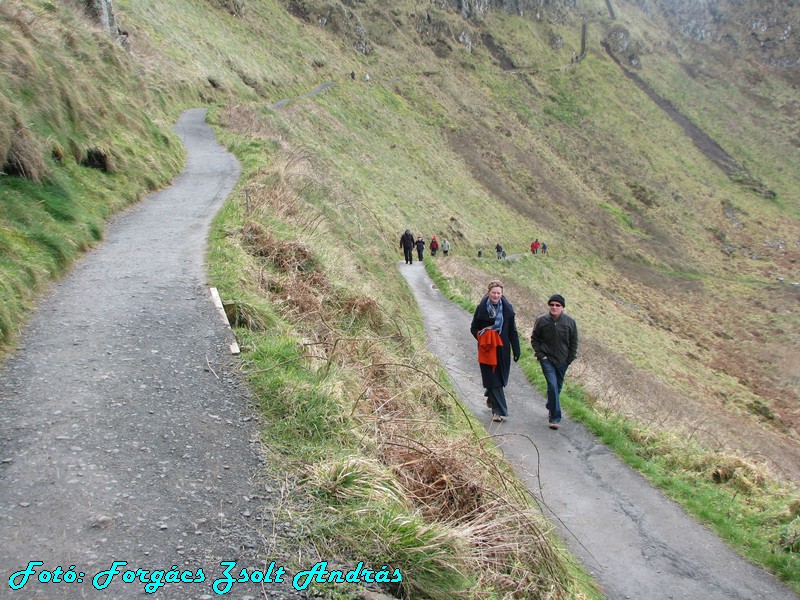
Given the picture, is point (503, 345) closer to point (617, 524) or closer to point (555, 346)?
point (555, 346)

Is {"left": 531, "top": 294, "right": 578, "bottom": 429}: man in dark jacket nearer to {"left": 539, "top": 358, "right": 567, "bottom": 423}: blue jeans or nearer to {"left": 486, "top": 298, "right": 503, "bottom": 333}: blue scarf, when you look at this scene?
{"left": 539, "top": 358, "right": 567, "bottom": 423}: blue jeans

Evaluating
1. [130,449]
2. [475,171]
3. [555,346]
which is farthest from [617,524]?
[475,171]

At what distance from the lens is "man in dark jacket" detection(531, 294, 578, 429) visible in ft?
26.0

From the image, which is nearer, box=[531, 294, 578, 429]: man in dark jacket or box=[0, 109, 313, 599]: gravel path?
box=[0, 109, 313, 599]: gravel path

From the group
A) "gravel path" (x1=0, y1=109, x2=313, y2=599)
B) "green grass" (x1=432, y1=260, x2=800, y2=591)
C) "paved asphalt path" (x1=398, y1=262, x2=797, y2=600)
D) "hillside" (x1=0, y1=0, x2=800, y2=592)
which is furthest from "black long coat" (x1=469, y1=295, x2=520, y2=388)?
"gravel path" (x1=0, y1=109, x2=313, y2=599)

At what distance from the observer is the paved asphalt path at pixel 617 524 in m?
5.06

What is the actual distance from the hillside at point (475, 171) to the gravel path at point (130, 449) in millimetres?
465

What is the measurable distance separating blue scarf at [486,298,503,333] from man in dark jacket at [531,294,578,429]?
64 centimetres

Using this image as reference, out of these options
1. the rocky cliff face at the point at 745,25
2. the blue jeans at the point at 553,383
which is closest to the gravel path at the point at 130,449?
the blue jeans at the point at 553,383

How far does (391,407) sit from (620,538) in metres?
2.48

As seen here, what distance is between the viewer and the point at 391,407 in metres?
5.67

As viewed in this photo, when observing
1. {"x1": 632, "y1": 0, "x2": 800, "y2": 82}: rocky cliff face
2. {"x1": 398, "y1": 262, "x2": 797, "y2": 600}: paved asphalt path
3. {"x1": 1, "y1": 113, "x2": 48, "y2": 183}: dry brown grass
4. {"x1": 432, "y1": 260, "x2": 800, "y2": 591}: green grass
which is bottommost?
{"x1": 398, "y1": 262, "x2": 797, "y2": 600}: paved asphalt path

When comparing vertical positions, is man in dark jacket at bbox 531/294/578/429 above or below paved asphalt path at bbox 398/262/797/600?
above

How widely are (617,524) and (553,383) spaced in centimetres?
226
